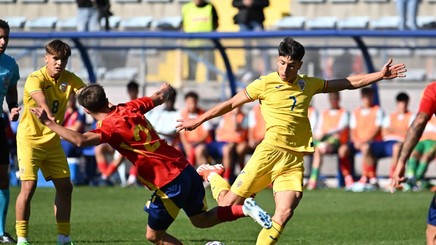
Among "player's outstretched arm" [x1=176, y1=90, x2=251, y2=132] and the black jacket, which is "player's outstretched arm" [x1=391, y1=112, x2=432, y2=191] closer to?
"player's outstretched arm" [x1=176, y1=90, x2=251, y2=132]

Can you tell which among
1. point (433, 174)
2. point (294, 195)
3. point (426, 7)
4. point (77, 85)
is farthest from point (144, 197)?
point (426, 7)

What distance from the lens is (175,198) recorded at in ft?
30.1

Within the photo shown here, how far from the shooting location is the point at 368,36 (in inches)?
762

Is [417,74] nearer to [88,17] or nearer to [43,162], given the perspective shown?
[88,17]

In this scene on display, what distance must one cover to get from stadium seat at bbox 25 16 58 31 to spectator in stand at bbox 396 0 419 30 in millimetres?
8897

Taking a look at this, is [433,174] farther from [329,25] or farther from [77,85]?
[77,85]

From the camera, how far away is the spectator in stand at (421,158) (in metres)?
19.5

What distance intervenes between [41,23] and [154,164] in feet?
59.6

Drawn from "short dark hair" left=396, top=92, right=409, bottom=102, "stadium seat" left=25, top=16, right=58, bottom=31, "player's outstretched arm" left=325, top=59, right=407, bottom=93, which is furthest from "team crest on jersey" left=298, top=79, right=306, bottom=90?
"stadium seat" left=25, top=16, right=58, bottom=31

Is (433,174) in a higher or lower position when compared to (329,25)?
lower

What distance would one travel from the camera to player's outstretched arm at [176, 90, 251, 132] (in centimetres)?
982

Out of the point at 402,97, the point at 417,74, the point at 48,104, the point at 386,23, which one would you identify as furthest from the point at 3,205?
the point at 386,23

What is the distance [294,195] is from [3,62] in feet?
12.4

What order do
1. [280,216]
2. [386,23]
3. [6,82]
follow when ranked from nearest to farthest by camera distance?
1. [280,216]
2. [6,82]
3. [386,23]
